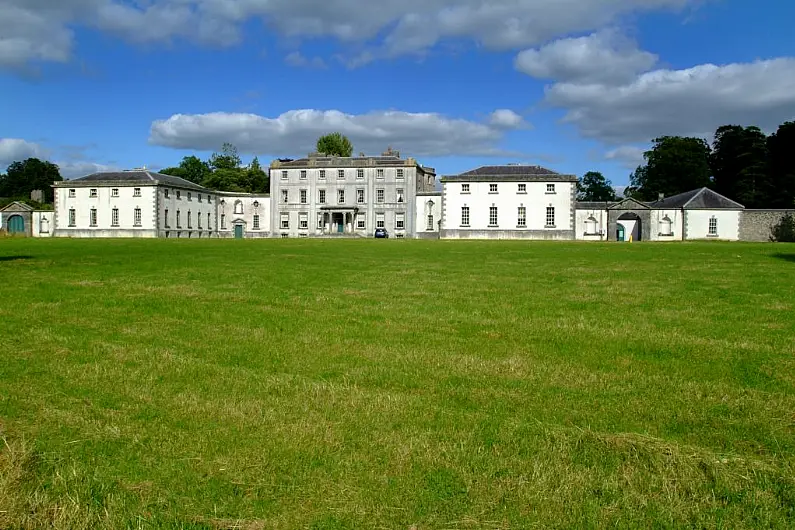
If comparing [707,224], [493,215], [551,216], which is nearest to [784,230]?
[707,224]

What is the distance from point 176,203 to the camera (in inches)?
2537

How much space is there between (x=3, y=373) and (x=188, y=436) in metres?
2.75

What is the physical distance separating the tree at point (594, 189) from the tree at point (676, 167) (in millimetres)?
21668

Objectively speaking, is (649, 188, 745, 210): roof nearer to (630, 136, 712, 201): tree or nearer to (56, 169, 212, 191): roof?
(630, 136, 712, 201): tree

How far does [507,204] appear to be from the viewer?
5925cm

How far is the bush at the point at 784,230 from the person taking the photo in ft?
177

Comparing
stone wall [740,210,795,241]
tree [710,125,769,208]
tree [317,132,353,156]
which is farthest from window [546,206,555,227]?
tree [317,132,353,156]

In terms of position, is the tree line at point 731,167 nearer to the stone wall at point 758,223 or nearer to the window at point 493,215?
the stone wall at point 758,223

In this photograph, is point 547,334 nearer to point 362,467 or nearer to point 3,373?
point 362,467

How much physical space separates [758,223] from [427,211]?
31246 mm

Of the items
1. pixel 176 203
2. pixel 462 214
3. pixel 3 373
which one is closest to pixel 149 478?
pixel 3 373

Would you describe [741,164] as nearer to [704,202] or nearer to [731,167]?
[731,167]

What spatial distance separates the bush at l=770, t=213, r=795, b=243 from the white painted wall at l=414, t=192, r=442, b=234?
101 ft

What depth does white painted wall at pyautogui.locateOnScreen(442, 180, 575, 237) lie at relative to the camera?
58.5 m
